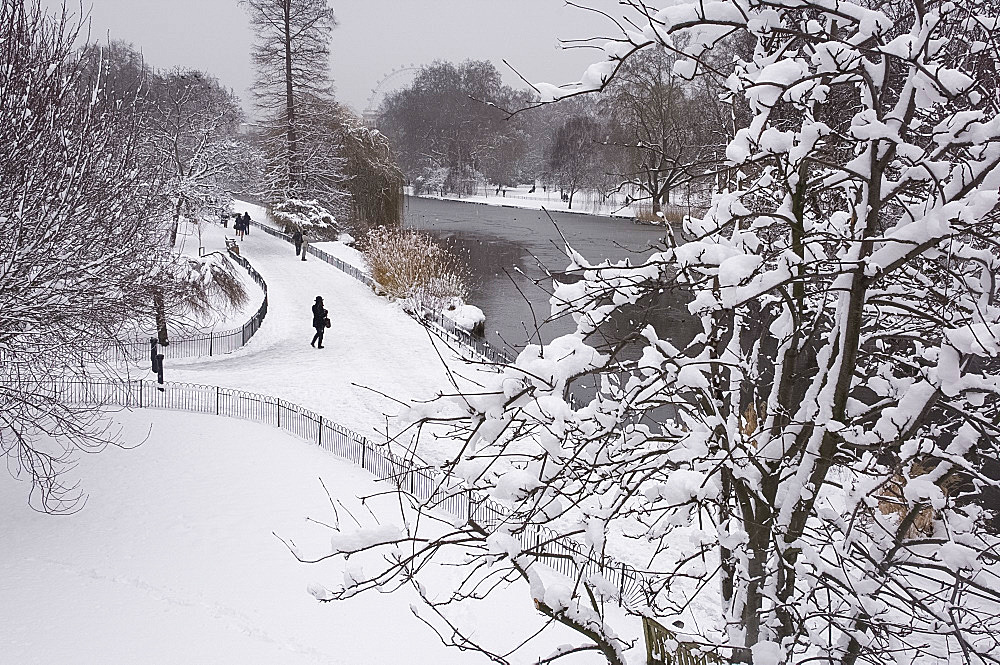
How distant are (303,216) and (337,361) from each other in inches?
764

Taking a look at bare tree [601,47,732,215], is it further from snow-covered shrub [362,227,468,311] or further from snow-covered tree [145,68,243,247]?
snow-covered tree [145,68,243,247]

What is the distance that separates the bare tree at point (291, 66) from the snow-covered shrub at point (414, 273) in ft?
39.9

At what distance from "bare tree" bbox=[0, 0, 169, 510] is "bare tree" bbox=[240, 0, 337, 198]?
1057 inches

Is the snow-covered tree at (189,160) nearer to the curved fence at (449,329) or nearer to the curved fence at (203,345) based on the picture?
the curved fence at (203,345)

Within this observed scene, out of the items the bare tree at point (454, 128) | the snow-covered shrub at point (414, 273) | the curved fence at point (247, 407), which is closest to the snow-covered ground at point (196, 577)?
the curved fence at point (247, 407)

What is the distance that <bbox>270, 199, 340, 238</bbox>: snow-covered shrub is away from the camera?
36.6 metres

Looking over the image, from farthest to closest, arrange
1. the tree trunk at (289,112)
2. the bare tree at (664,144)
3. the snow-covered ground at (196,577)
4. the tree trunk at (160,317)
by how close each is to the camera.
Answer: the tree trunk at (289,112)
the tree trunk at (160,317)
the snow-covered ground at (196,577)
the bare tree at (664,144)

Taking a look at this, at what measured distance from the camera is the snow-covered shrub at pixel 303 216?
36594 millimetres

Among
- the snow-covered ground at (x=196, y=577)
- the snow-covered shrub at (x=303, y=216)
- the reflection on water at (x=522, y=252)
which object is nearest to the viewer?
the snow-covered ground at (x=196, y=577)

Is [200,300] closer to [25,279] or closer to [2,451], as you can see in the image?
[2,451]

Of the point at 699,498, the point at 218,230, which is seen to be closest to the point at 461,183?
the point at 218,230

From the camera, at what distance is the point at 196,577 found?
967cm

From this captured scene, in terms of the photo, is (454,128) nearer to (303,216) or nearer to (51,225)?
(303,216)

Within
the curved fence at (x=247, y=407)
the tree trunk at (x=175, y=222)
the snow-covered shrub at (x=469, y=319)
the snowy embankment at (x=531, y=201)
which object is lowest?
the curved fence at (x=247, y=407)
